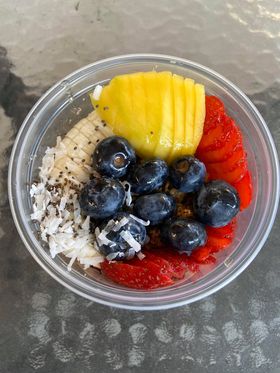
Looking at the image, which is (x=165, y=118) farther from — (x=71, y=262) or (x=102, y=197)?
(x=71, y=262)

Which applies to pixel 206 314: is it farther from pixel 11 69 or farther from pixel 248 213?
pixel 11 69

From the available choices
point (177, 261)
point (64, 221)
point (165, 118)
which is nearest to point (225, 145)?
point (165, 118)

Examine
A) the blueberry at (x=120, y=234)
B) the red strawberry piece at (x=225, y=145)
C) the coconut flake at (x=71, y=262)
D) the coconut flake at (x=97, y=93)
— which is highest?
the red strawberry piece at (x=225, y=145)

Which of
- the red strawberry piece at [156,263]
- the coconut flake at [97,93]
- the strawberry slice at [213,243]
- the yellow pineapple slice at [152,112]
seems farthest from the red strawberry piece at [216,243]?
the coconut flake at [97,93]

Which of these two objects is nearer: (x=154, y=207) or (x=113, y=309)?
(x=154, y=207)

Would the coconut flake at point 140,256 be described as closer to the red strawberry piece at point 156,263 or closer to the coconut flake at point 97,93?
the red strawberry piece at point 156,263

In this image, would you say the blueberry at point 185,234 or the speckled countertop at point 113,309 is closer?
the blueberry at point 185,234

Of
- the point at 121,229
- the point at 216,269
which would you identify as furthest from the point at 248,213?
the point at 121,229
